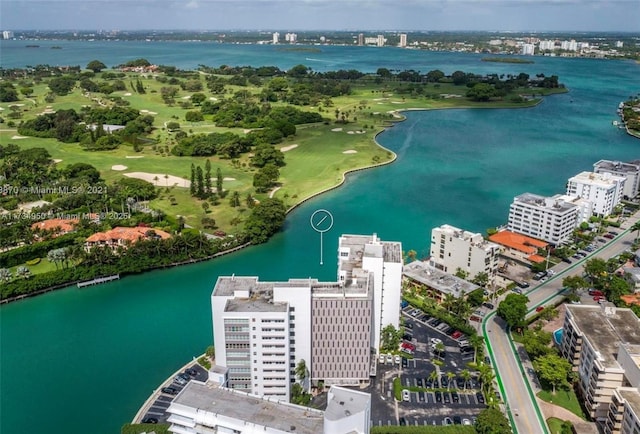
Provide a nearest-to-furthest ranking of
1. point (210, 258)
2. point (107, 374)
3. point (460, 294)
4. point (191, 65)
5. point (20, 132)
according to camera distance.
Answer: point (107, 374) < point (460, 294) < point (210, 258) < point (20, 132) < point (191, 65)

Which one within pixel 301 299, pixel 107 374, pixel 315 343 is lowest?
pixel 107 374

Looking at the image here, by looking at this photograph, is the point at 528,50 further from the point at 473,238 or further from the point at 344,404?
the point at 344,404

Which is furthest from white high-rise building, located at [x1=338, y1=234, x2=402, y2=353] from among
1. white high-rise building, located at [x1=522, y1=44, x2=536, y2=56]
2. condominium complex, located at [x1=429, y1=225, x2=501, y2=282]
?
white high-rise building, located at [x1=522, y1=44, x2=536, y2=56]

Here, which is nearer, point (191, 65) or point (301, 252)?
point (301, 252)

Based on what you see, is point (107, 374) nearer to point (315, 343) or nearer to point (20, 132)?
point (315, 343)

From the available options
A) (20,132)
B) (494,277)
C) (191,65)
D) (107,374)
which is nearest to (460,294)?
(494,277)

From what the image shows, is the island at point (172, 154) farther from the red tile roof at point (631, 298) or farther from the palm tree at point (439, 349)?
the red tile roof at point (631, 298)

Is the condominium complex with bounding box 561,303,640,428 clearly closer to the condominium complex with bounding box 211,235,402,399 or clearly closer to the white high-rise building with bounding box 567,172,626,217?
the condominium complex with bounding box 211,235,402,399
